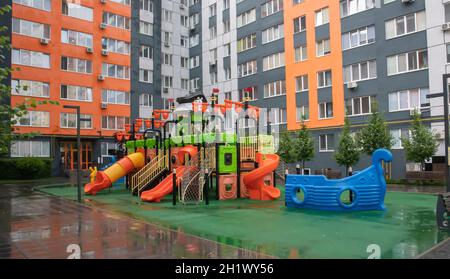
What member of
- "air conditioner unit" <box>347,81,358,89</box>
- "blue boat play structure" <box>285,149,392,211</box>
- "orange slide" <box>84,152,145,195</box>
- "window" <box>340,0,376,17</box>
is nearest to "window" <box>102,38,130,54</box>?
"window" <box>340,0,376,17</box>

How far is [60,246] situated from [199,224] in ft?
12.9

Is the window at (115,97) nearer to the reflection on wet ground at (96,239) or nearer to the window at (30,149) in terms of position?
the window at (30,149)

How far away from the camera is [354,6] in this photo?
110ft

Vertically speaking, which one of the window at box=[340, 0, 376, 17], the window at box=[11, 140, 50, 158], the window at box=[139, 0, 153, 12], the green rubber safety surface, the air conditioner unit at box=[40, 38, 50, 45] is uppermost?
the window at box=[139, 0, 153, 12]

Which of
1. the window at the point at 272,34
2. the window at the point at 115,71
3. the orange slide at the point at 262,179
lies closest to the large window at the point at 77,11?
the window at the point at 115,71

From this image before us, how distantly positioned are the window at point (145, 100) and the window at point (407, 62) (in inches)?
1111

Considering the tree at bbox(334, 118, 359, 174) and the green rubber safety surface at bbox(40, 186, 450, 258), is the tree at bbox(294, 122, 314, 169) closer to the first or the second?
the tree at bbox(334, 118, 359, 174)

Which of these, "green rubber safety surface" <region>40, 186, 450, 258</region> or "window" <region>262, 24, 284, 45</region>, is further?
"window" <region>262, 24, 284, 45</region>

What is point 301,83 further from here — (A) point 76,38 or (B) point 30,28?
(B) point 30,28

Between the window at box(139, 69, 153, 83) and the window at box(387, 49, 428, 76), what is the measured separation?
28.4m

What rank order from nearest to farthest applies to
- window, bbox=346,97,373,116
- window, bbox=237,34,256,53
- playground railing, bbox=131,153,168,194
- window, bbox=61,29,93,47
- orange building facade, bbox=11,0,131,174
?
playground railing, bbox=131,153,168,194 < window, bbox=346,97,373,116 < orange building facade, bbox=11,0,131,174 < window, bbox=61,29,93,47 < window, bbox=237,34,256,53

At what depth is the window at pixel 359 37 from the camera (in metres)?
32.5

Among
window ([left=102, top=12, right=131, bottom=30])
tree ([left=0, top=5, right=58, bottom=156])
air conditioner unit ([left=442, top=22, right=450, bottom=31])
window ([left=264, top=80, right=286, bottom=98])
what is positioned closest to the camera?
tree ([left=0, top=5, right=58, bottom=156])

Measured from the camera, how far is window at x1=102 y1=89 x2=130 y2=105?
147 feet
